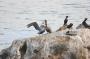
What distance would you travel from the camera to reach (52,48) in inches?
316

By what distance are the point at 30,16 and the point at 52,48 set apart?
1453cm

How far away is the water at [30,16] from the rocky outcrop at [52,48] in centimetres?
682

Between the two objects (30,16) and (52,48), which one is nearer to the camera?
(52,48)

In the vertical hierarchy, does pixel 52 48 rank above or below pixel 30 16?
above

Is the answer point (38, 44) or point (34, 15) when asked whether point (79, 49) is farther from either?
point (34, 15)

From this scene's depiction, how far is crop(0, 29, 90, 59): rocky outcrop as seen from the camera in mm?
7996

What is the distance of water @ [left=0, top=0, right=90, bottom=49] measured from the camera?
58.5 feet

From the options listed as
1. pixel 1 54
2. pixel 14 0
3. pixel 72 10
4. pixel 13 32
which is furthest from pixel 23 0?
pixel 1 54

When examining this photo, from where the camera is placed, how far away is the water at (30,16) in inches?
703

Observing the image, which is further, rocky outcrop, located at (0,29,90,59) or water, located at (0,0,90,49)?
water, located at (0,0,90,49)

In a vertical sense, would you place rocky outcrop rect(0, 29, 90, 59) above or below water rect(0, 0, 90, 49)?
above

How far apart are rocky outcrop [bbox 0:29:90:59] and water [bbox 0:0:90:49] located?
6815 millimetres

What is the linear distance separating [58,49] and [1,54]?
1354 mm

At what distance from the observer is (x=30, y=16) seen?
22.5 meters
